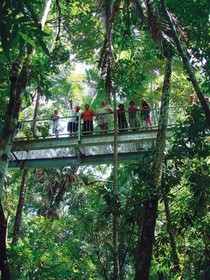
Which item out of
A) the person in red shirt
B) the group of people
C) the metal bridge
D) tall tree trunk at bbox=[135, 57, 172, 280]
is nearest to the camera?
tall tree trunk at bbox=[135, 57, 172, 280]

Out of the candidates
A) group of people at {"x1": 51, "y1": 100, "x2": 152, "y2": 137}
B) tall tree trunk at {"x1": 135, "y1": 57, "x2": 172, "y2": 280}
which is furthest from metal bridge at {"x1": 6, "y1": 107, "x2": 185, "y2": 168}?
tall tree trunk at {"x1": 135, "y1": 57, "x2": 172, "y2": 280}

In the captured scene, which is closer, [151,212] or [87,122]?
[151,212]

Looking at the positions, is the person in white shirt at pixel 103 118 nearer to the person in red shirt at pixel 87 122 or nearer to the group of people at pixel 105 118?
the group of people at pixel 105 118

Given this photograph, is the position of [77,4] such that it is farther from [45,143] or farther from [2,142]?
[2,142]

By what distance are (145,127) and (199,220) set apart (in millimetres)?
3380

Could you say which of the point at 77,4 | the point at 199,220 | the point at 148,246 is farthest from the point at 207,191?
the point at 77,4

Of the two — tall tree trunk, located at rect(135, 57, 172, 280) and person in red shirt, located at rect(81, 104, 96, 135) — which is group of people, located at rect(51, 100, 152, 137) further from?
tall tree trunk, located at rect(135, 57, 172, 280)

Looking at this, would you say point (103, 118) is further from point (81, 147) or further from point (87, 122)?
point (81, 147)

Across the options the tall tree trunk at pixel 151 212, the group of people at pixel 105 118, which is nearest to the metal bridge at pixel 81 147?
the group of people at pixel 105 118

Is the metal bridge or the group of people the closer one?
the metal bridge

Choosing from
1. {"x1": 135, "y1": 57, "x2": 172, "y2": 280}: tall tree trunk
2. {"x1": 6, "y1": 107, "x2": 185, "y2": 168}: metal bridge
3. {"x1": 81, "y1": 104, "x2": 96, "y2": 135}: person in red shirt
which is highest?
{"x1": 81, "y1": 104, "x2": 96, "y2": 135}: person in red shirt

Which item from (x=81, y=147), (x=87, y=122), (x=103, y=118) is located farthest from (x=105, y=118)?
(x=81, y=147)

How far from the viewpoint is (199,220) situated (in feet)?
23.5

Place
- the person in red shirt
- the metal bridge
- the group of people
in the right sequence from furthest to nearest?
the person in red shirt
the group of people
the metal bridge
